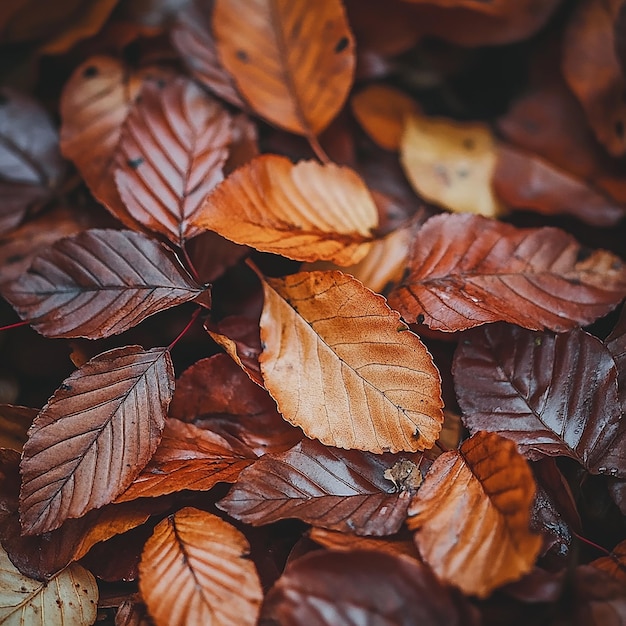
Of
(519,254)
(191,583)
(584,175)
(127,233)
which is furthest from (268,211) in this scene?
(584,175)

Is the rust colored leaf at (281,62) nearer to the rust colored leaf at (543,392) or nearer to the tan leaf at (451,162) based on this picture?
the tan leaf at (451,162)

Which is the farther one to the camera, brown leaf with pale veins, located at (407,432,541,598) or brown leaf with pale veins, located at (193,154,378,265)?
brown leaf with pale veins, located at (193,154,378,265)

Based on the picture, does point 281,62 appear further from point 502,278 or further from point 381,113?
point 502,278

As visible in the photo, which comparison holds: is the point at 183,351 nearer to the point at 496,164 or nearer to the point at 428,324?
the point at 428,324

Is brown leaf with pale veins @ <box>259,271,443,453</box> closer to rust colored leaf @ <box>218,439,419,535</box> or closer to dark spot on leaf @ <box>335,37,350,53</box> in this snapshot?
rust colored leaf @ <box>218,439,419,535</box>

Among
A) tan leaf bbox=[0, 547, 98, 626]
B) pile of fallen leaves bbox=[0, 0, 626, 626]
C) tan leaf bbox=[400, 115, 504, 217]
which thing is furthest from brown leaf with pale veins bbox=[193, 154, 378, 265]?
tan leaf bbox=[0, 547, 98, 626]

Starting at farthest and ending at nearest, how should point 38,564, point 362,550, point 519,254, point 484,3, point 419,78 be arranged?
point 419,78 < point 484,3 < point 519,254 < point 38,564 < point 362,550

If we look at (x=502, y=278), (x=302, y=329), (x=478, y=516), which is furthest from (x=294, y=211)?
(x=478, y=516)
